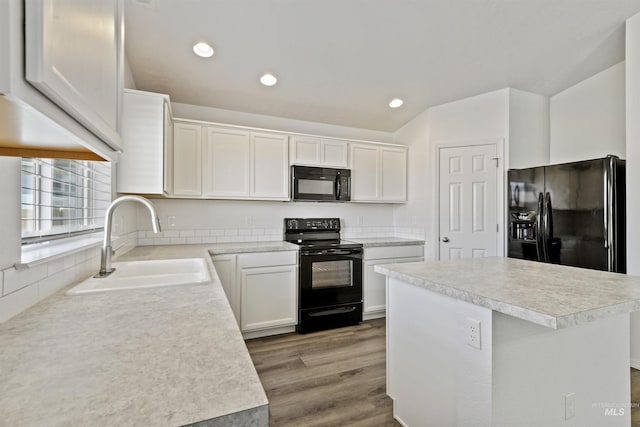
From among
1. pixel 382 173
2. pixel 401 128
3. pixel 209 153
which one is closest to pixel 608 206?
pixel 382 173

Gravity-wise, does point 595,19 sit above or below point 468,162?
above

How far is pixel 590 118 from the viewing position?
3145 millimetres

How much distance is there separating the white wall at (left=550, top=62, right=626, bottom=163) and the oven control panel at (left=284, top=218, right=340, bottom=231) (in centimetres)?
257

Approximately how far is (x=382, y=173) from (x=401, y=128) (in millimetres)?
792

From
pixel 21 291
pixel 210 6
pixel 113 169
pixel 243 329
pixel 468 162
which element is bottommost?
pixel 243 329

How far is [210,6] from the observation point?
2.12 m

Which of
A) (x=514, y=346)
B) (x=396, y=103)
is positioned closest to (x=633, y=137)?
(x=396, y=103)

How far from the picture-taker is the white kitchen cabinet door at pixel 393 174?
3.92 meters

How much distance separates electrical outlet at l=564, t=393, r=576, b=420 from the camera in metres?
1.32

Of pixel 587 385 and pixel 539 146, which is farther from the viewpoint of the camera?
pixel 539 146

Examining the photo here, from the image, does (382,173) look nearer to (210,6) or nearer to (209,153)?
(209,153)

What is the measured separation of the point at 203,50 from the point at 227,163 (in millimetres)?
1042
